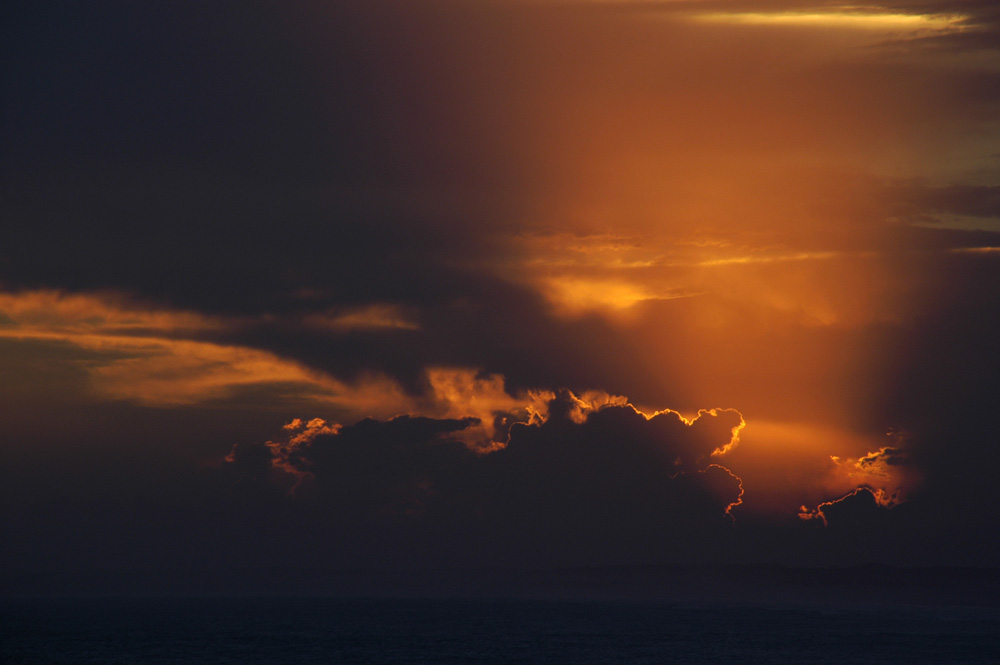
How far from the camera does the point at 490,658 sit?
7057 inches

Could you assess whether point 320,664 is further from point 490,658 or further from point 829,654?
point 829,654

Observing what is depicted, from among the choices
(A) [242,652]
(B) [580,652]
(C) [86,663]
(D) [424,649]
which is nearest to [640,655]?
(B) [580,652]

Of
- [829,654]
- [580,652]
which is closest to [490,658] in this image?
[580,652]

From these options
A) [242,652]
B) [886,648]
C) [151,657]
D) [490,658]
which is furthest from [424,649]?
[886,648]

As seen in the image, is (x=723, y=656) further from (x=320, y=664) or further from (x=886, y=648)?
(x=320, y=664)

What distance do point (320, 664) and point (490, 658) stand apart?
1157 inches

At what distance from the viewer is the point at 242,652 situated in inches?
7844

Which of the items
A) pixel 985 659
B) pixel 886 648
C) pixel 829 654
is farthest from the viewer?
pixel 886 648

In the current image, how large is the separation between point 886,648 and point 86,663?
14760 centimetres

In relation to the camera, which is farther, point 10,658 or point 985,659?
point 10,658

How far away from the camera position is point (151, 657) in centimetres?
18588

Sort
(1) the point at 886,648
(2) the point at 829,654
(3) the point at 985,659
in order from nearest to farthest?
(3) the point at 985,659, (2) the point at 829,654, (1) the point at 886,648

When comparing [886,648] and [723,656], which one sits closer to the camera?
[723,656]

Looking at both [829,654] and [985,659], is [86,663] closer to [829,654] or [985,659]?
[829,654]
